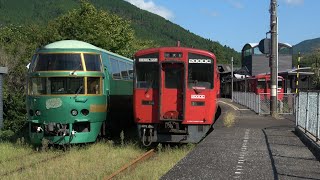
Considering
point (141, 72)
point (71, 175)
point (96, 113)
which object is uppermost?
point (141, 72)

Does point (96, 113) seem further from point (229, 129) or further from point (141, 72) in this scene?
point (229, 129)

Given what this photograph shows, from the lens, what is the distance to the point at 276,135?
15.0 m

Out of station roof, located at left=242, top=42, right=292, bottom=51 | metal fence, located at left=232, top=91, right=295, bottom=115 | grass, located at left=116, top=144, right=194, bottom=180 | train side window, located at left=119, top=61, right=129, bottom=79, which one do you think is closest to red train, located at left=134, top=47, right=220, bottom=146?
grass, located at left=116, top=144, right=194, bottom=180

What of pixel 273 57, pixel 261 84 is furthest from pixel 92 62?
pixel 261 84

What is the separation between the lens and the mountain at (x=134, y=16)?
4611 inches

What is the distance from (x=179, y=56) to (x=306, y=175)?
6.06 m

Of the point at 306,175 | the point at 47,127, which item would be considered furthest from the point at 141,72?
the point at 306,175

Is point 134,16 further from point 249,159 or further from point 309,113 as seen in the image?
point 249,159

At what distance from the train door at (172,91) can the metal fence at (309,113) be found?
3591 millimetres

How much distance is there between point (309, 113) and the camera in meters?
13.9

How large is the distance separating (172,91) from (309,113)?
402cm

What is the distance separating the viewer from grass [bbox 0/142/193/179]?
399 inches

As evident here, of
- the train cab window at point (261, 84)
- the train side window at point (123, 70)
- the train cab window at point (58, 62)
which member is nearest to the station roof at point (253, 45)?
the train cab window at point (261, 84)

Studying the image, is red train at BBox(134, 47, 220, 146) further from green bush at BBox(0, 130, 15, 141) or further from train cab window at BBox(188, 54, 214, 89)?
green bush at BBox(0, 130, 15, 141)
